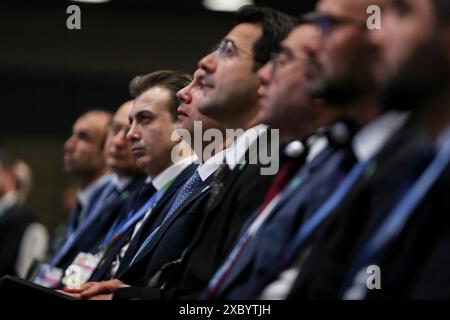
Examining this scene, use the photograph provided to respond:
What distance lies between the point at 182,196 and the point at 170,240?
0.42m

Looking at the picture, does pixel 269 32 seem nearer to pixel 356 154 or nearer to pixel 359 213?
pixel 356 154

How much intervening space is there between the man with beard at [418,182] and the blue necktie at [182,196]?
1646 mm

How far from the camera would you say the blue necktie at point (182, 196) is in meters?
3.89

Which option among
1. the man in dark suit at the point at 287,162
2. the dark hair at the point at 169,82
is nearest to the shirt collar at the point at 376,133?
the man in dark suit at the point at 287,162

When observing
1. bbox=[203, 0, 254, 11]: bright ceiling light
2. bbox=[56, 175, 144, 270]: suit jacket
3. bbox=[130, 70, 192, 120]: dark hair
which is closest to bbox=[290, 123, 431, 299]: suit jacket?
bbox=[130, 70, 192, 120]: dark hair

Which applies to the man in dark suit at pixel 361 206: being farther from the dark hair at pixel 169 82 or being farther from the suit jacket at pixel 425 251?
the dark hair at pixel 169 82

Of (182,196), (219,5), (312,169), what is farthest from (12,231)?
(312,169)

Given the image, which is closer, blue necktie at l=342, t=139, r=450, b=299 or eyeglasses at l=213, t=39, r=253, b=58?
blue necktie at l=342, t=139, r=450, b=299

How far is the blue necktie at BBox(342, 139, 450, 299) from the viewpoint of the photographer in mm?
2211

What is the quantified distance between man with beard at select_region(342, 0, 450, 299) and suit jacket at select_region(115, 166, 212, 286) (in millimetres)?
1355

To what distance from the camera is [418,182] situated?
88.3 inches

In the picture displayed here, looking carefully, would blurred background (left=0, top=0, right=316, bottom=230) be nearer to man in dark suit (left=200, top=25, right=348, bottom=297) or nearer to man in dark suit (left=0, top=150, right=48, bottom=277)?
man in dark suit (left=0, top=150, right=48, bottom=277)
